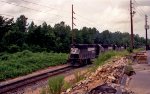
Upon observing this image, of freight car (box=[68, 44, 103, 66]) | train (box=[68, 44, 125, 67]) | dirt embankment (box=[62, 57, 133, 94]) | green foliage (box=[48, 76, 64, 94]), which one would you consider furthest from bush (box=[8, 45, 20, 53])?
green foliage (box=[48, 76, 64, 94])

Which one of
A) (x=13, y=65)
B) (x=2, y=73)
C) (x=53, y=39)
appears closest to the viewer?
(x=2, y=73)

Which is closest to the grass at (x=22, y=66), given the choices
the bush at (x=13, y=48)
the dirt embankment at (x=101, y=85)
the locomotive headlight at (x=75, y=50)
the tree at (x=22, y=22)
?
the locomotive headlight at (x=75, y=50)

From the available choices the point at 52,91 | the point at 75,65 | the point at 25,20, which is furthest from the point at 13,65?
the point at 25,20

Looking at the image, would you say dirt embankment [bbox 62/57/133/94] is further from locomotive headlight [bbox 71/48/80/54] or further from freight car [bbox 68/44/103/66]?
locomotive headlight [bbox 71/48/80/54]

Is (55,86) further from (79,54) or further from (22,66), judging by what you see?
(79,54)

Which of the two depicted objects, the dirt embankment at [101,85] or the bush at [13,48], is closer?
the dirt embankment at [101,85]

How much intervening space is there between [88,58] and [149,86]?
3157 cm

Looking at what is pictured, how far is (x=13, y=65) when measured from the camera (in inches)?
1400

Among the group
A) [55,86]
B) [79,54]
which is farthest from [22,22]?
[55,86]

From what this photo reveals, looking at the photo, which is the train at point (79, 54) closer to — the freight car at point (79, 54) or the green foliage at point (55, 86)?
the freight car at point (79, 54)

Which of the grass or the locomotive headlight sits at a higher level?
the locomotive headlight

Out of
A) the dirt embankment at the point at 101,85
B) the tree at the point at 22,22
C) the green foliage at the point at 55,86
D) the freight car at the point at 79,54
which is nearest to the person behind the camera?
the dirt embankment at the point at 101,85

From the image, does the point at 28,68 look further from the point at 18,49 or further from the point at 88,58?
the point at 18,49

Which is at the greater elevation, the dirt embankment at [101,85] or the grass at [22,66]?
the dirt embankment at [101,85]
